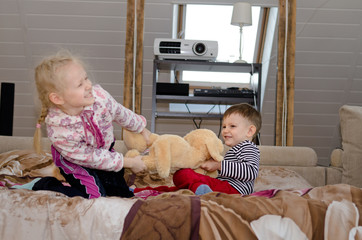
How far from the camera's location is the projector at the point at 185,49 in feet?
11.1

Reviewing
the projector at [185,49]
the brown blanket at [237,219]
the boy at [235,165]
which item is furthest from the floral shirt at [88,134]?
the projector at [185,49]

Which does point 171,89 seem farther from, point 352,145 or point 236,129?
point 236,129

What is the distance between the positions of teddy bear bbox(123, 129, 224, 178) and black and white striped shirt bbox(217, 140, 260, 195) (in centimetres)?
5

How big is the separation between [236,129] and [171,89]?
1.72 metres

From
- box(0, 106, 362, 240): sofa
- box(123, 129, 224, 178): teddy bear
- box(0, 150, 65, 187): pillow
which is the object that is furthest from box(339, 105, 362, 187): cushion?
box(0, 150, 65, 187): pillow

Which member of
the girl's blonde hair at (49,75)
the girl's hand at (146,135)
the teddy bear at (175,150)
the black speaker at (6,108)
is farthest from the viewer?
the black speaker at (6,108)

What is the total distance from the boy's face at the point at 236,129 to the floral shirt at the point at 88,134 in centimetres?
47

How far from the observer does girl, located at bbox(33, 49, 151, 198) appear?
147cm

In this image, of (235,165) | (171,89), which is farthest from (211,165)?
(171,89)

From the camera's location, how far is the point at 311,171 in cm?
254

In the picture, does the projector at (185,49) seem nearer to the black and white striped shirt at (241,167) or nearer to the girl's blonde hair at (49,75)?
the black and white striped shirt at (241,167)

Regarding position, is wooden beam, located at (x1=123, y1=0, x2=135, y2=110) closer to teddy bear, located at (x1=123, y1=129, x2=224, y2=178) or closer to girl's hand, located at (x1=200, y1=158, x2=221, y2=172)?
teddy bear, located at (x1=123, y1=129, x2=224, y2=178)

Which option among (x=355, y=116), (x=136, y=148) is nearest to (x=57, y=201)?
(x=136, y=148)

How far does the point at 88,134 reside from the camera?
4.99 ft
